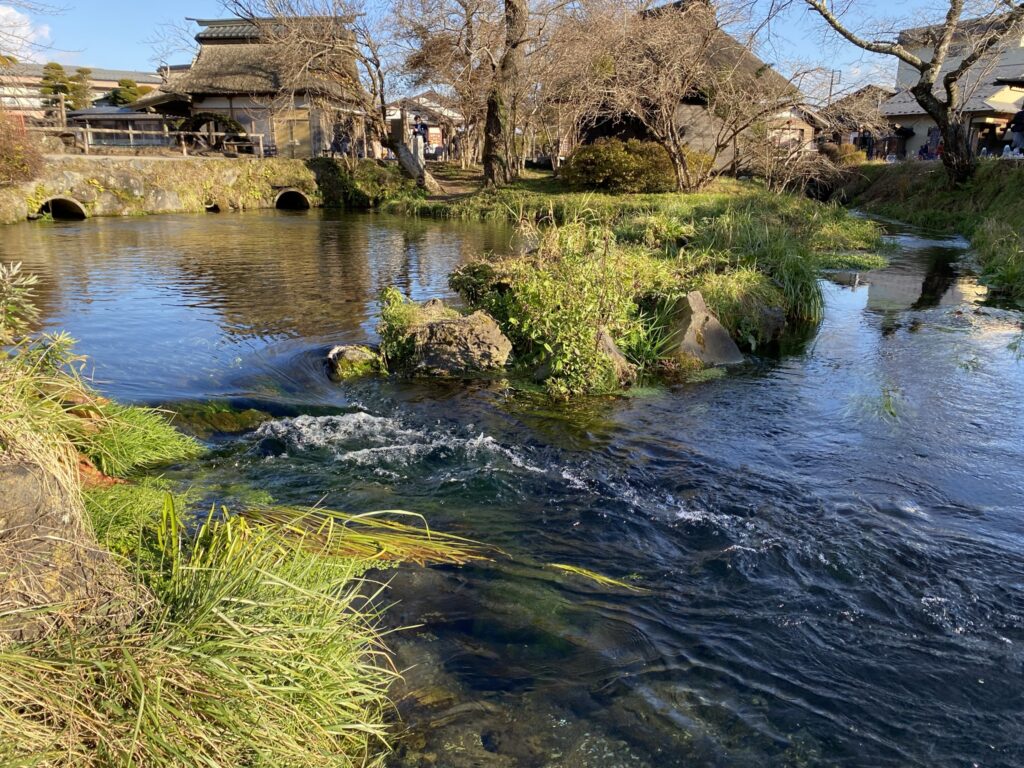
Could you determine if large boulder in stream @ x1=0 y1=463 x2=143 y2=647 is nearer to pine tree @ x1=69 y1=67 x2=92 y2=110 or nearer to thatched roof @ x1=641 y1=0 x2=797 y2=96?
thatched roof @ x1=641 y1=0 x2=797 y2=96

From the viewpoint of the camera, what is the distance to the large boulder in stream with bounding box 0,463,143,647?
2.53 metres

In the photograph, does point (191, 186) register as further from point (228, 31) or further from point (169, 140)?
point (228, 31)

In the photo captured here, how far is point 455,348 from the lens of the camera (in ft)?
29.5

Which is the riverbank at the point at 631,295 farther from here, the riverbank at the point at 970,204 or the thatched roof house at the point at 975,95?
the thatched roof house at the point at 975,95

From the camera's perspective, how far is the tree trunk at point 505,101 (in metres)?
28.7

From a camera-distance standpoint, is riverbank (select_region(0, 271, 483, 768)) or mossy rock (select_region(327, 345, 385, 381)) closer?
riverbank (select_region(0, 271, 483, 768))

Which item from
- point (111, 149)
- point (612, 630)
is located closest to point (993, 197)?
point (612, 630)

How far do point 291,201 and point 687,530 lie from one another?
31756 mm

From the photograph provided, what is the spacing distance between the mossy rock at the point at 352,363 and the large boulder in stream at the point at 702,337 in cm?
378

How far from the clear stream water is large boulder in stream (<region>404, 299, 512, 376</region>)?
484 mm

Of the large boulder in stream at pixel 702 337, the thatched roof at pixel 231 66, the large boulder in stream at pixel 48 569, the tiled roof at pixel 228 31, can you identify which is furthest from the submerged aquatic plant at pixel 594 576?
the tiled roof at pixel 228 31

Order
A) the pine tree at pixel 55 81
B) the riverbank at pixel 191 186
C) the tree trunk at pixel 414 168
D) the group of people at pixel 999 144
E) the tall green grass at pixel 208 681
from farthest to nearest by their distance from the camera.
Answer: the pine tree at pixel 55 81 → the tree trunk at pixel 414 168 → the group of people at pixel 999 144 → the riverbank at pixel 191 186 → the tall green grass at pixel 208 681

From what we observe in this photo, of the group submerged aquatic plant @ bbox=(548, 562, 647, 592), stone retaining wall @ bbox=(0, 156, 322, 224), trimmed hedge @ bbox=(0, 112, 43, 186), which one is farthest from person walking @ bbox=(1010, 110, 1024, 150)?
trimmed hedge @ bbox=(0, 112, 43, 186)

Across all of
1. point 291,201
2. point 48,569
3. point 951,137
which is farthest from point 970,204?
point 48,569
